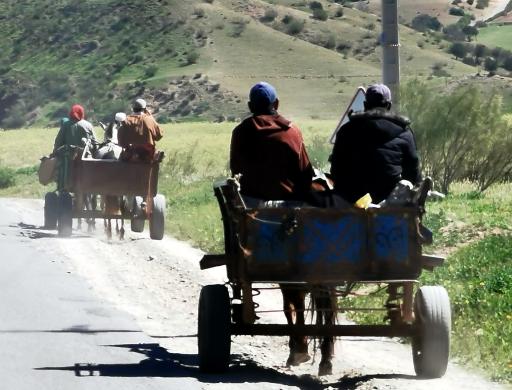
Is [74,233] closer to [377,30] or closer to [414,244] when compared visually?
[414,244]

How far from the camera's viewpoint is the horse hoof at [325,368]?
1053cm

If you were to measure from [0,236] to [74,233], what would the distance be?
5.01 ft

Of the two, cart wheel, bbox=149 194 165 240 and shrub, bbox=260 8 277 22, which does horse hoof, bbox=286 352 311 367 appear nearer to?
cart wheel, bbox=149 194 165 240

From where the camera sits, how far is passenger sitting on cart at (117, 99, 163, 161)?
21.9 metres

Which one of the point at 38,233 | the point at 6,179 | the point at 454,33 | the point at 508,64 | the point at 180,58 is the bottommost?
the point at 454,33

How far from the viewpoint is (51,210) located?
77.3 feet

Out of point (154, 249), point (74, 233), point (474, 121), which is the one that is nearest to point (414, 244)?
point (154, 249)

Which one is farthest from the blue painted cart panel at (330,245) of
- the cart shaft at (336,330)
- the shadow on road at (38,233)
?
the shadow on road at (38,233)

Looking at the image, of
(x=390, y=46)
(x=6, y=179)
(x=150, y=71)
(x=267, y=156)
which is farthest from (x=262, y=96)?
(x=150, y=71)

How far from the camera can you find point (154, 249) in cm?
2066

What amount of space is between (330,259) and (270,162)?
115 centimetres

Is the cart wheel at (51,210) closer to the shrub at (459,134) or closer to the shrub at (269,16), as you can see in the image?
the shrub at (459,134)

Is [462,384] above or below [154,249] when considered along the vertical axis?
above

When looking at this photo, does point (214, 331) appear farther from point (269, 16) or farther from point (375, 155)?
point (269, 16)
